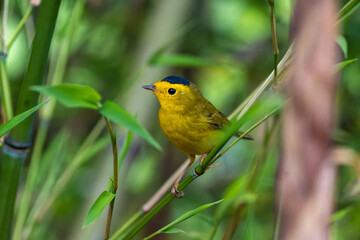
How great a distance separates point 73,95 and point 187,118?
2.81 feet

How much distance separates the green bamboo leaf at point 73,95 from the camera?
2.15 ft

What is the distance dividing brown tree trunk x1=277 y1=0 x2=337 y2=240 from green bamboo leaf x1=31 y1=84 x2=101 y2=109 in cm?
34

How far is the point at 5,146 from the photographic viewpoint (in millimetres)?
911

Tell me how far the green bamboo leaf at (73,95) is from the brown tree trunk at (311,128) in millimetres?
340

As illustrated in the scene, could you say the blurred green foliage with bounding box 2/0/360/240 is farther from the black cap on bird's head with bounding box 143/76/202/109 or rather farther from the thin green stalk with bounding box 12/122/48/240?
the thin green stalk with bounding box 12/122/48/240

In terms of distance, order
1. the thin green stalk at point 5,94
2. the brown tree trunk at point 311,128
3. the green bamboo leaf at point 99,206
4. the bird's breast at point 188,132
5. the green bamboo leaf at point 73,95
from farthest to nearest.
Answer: the bird's breast at point 188,132, the thin green stalk at point 5,94, the green bamboo leaf at point 99,206, the green bamboo leaf at point 73,95, the brown tree trunk at point 311,128

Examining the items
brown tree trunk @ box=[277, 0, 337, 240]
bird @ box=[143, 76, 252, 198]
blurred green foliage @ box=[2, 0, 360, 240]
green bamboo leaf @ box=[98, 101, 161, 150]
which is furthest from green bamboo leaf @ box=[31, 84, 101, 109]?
blurred green foliage @ box=[2, 0, 360, 240]

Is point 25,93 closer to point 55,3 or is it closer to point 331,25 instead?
point 55,3

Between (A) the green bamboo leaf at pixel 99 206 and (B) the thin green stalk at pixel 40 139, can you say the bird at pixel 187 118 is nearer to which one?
(B) the thin green stalk at pixel 40 139

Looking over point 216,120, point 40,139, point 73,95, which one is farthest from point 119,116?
point 216,120

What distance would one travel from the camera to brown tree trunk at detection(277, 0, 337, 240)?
1.30 feet

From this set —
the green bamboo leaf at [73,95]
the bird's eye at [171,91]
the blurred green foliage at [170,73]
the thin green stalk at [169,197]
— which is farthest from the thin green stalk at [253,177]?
the blurred green foliage at [170,73]

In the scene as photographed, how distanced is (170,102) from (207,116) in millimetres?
123

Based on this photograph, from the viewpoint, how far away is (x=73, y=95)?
683mm
